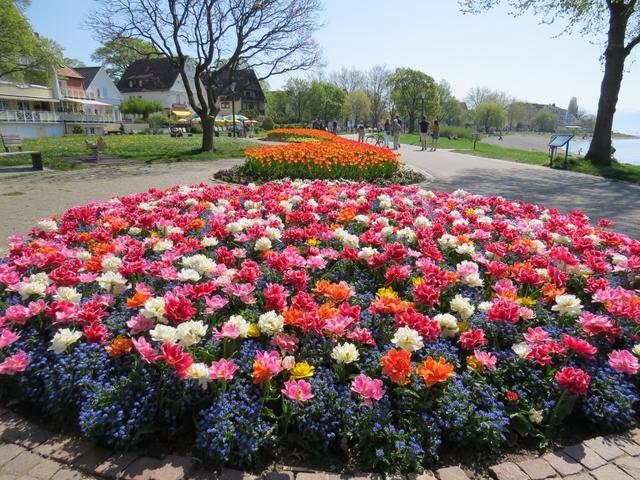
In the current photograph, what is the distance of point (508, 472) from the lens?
2240 millimetres

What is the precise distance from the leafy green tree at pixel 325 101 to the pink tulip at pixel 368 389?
78.3m

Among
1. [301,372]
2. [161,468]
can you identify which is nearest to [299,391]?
[301,372]

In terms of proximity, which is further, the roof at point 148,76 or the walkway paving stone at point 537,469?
the roof at point 148,76

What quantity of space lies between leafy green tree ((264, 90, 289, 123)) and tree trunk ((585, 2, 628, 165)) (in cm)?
6865

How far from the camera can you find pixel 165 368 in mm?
2518

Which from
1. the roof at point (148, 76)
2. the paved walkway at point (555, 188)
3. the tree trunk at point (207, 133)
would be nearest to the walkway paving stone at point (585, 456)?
the paved walkway at point (555, 188)

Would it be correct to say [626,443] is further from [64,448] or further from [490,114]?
[490,114]

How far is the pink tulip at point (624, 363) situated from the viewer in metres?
2.59

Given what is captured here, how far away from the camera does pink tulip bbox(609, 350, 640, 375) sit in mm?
2590

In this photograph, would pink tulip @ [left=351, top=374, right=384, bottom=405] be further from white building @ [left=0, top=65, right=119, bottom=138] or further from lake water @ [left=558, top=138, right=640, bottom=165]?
white building @ [left=0, top=65, right=119, bottom=138]

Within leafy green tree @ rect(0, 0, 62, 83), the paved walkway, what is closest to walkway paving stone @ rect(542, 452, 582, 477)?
the paved walkway

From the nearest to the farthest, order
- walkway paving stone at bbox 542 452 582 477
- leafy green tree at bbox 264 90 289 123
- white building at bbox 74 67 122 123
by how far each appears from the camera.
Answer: walkway paving stone at bbox 542 452 582 477 < white building at bbox 74 67 122 123 < leafy green tree at bbox 264 90 289 123

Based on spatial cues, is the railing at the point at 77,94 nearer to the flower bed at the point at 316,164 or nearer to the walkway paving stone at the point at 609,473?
the flower bed at the point at 316,164

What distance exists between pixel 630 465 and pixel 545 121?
160m
